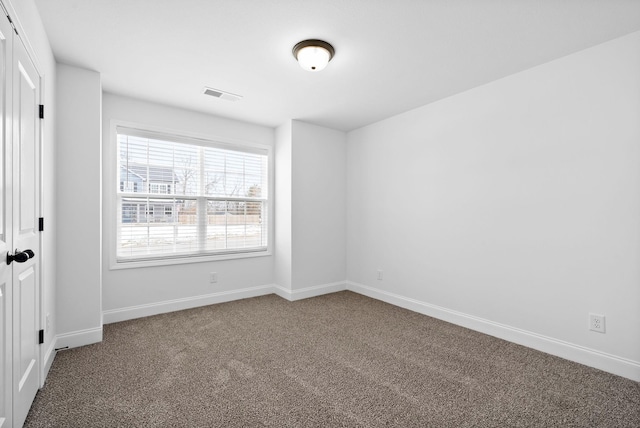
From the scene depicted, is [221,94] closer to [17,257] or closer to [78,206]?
[78,206]

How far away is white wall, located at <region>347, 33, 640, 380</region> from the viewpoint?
2295 mm

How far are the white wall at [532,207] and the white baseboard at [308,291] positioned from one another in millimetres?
853

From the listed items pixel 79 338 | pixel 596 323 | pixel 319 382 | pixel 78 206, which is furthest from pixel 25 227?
pixel 596 323

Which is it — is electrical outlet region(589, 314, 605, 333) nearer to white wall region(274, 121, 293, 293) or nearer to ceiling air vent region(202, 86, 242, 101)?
white wall region(274, 121, 293, 293)

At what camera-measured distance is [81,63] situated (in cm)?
267

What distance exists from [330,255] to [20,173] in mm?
3538

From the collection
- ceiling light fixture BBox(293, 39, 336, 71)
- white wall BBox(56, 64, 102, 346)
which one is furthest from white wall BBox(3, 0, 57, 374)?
ceiling light fixture BBox(293, 39, 336, 71)

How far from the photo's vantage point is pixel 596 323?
2393 millimetres

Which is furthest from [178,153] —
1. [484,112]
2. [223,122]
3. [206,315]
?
[484,112]

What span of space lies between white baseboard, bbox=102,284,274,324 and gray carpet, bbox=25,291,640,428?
0.15 m

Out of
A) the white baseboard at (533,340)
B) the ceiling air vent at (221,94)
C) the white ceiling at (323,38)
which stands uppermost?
the white ceiling at (323,38)

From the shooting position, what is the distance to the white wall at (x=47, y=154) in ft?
6.17

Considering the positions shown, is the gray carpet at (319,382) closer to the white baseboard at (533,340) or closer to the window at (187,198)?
the white baseboard at (533,340)

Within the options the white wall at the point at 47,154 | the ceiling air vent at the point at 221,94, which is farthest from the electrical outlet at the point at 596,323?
the white wall at the point at 47,154
